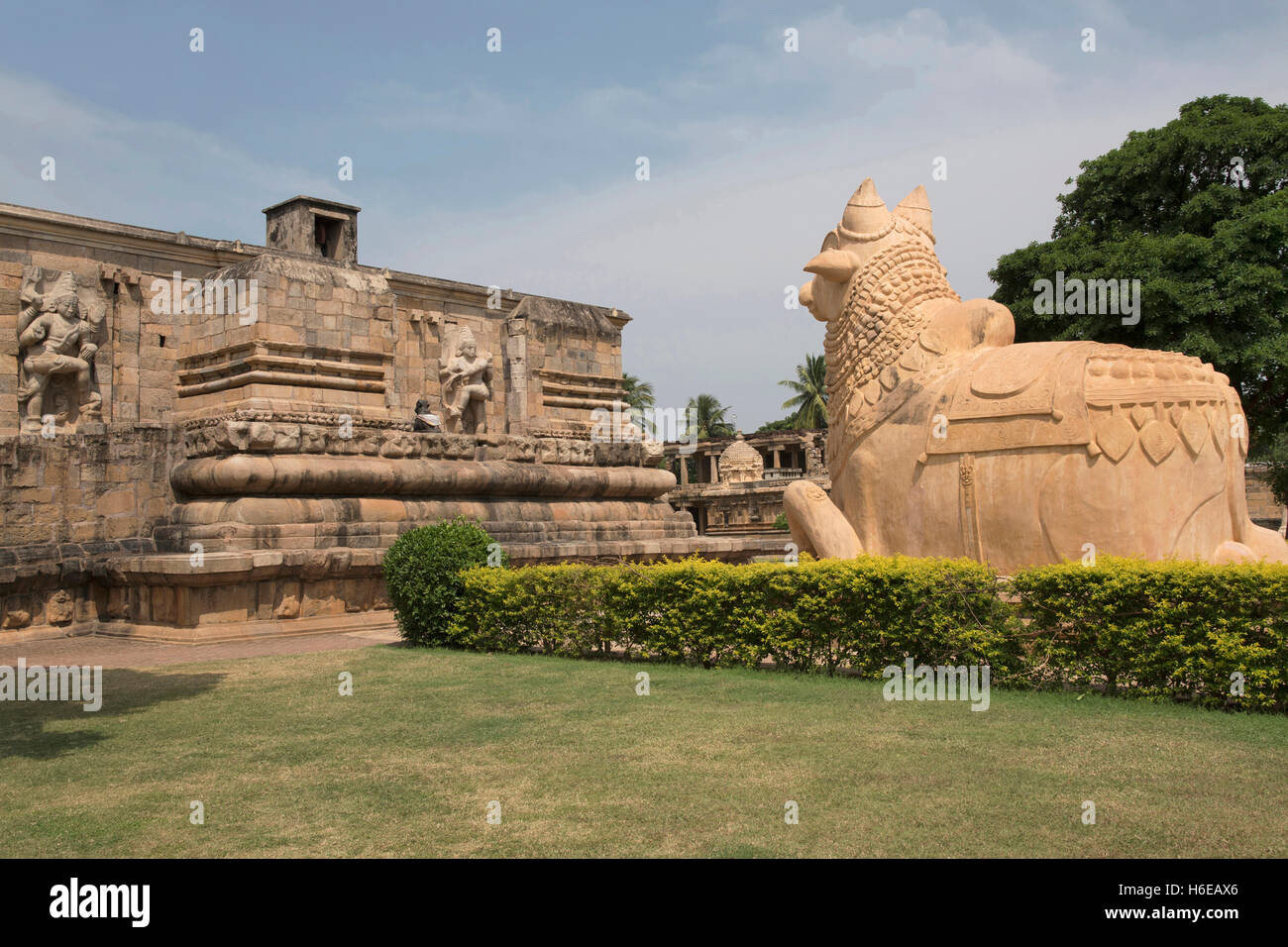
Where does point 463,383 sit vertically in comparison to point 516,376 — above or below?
below

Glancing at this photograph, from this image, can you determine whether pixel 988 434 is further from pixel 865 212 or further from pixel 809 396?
pixel 809 396

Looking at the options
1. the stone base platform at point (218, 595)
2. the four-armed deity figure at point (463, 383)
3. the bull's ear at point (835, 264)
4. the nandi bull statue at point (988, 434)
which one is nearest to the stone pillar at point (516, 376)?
the four-armed deity figure at point (463, 383)

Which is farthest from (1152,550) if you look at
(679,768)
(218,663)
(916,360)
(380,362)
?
(380,362)

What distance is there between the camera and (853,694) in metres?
6.80

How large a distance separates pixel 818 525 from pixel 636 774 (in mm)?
3597

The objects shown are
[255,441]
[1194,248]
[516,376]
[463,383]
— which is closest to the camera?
[255,441]

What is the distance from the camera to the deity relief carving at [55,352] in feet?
43.2

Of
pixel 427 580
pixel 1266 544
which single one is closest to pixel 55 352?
pixel 427 580

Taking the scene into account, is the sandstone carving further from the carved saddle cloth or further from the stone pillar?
the carved saddle cloth

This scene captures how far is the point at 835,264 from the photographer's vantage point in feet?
27.8

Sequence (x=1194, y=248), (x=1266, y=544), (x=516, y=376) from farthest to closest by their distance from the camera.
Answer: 1. (x=1194, y=248)
2. (x=516, y=376)
3. (x=1266, y=544)

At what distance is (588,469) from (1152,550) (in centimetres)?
920

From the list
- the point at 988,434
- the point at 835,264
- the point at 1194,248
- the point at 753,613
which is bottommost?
the point at 753,613

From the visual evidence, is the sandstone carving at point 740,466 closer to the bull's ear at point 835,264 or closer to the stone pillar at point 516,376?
the stone pillar at point 516,376
